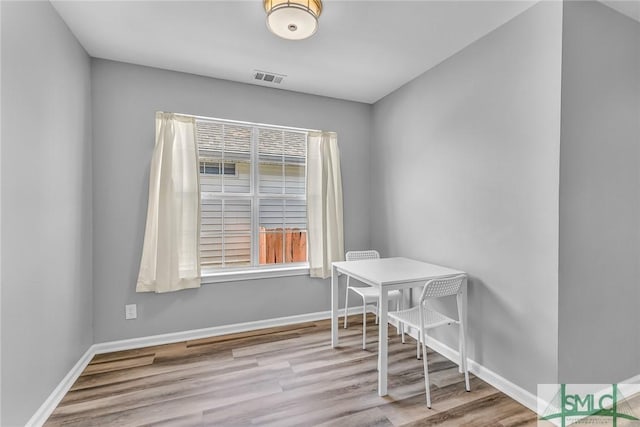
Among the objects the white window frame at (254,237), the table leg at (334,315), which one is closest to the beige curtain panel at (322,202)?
the white window frame at (254,237)

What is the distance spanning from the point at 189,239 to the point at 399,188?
2.22 metres

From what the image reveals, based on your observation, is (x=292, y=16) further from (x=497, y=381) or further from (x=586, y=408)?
(x=586, y=408)

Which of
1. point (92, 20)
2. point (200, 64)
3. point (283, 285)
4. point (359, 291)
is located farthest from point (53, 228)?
point (359, 291)

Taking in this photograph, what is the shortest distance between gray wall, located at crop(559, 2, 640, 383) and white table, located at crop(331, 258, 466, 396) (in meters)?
0.68

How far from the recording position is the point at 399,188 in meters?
3.22

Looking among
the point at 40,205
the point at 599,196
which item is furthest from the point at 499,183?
the point at 40,205

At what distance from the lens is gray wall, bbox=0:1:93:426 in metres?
1.50

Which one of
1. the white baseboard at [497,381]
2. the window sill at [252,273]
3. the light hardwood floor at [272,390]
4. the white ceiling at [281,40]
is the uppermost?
the white ceiling at [281,40]

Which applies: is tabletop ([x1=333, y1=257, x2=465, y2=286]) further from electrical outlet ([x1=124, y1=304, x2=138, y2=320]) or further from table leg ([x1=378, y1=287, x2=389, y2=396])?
electrical outlet ([x1=124, y1=304, x2=138, y2=320])

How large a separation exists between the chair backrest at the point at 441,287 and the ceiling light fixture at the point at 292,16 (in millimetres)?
1817

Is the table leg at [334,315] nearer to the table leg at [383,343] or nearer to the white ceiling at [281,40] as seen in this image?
the table leg at [383,343]

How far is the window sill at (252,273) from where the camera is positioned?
2971mm

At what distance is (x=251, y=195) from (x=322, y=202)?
2.60 ft

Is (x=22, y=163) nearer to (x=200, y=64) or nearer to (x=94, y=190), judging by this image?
(x=94, y=190)
